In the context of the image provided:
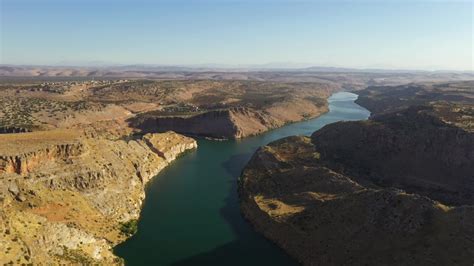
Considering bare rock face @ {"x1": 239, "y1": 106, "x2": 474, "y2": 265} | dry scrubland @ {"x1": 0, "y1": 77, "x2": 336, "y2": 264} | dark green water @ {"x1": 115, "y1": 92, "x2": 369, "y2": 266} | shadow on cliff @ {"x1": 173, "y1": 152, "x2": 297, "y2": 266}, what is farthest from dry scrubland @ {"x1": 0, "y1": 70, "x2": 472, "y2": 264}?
shadow on cliff @ {"x1": 173, "y1": 152, "x2": 297, "y2": 266}

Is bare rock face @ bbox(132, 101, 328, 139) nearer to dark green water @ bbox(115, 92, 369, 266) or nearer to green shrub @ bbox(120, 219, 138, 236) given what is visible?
dark green water @ bbox(115, 92, 369, 266)

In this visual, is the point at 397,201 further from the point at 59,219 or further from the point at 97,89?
the point at 97,89

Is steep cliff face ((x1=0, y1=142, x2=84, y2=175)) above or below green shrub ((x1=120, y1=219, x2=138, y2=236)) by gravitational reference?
above

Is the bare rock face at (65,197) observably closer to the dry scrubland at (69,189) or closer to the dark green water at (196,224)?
the dry scrubland at (69,189)

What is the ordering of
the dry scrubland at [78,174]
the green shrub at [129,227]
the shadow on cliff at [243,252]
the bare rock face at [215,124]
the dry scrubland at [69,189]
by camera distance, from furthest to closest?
the bare rock face at [215,124] → the green shrub at [129,227] → the shadow on cliff at [243,252] → the dry scrubland at [78,174] → the dry scrubland at [69,189]

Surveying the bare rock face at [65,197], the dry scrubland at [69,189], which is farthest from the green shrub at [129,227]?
the bare rock face at [65,197]

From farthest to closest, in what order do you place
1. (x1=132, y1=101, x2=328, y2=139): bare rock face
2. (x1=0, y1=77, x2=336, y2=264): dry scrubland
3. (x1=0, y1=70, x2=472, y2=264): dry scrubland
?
(x1=132, y1=101, x2=328, y2=139): bare rock face → (x1=0, y1=70, x2=472, y2=264): dry scrubland → (x1=0, y1=77, x2=336, y2=264): dry scrubland

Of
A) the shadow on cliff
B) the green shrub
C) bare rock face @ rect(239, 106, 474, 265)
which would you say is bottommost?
the shadow on cliff
